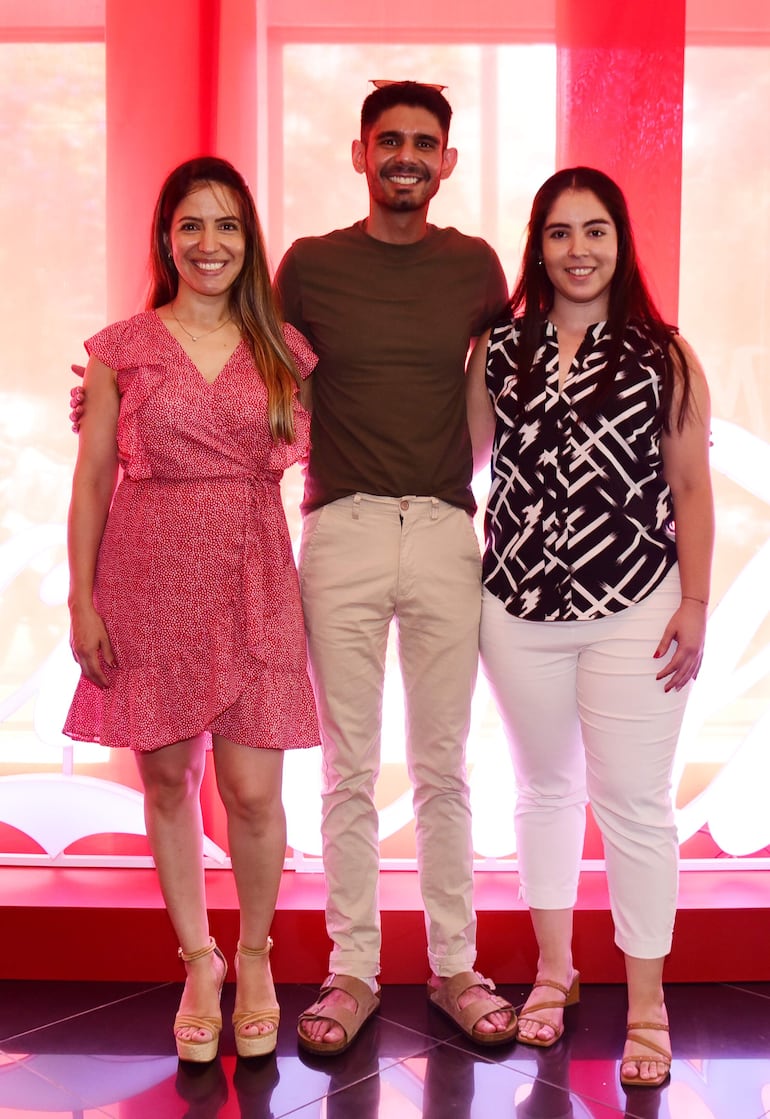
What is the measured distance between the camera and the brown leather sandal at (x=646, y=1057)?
2.15 m

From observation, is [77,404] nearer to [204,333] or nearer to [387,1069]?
[204,333]

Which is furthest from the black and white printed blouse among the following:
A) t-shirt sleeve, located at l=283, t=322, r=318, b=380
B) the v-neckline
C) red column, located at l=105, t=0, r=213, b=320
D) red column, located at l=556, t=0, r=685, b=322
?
red column, located at l=105, t=0, r=213, b=320

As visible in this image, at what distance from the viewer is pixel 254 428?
2148 millimetres

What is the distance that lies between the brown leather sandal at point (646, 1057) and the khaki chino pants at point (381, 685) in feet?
1.25

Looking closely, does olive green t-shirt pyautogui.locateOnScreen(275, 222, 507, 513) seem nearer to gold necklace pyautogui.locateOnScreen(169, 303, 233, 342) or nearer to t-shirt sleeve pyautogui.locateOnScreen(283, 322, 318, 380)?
t-shirt sleeve pyautogui.locateOnScreen(283, 322, 318, 380)

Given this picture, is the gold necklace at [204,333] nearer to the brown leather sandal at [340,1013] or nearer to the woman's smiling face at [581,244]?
the woman's smiling face at [581,244]

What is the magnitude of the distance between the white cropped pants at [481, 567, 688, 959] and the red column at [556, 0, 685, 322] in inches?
39.0

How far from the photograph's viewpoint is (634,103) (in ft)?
8.89

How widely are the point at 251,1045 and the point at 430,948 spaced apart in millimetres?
442

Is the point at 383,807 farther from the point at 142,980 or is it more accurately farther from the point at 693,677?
the point at 693,677

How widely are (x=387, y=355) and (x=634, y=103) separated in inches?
39.7

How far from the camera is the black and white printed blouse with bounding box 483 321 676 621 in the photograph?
2123mm

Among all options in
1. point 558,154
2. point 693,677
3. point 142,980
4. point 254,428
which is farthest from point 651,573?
point 142,980

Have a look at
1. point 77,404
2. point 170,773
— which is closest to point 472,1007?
point 170,773
